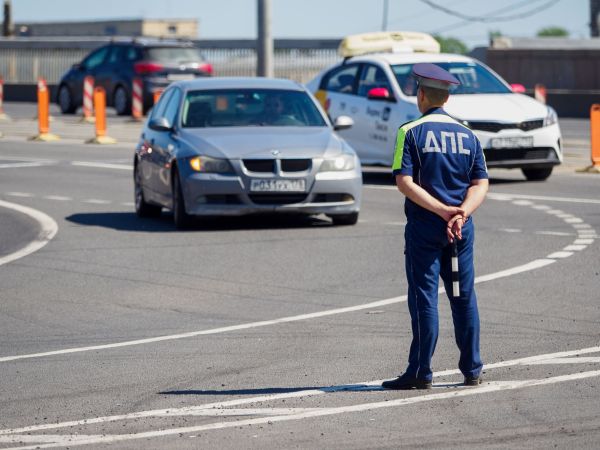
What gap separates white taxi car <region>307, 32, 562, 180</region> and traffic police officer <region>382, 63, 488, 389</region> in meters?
11.8

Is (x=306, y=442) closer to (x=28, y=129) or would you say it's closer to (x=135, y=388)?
(x=135, y=388)

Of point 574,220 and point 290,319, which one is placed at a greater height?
point 290,319

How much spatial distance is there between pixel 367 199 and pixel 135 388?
11.0m

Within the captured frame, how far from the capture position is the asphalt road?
7.12 meters

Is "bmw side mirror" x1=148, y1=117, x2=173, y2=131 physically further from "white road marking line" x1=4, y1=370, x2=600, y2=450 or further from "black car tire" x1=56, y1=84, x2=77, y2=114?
"black car tire" x1=56, y1=84, x2=77, y2=114

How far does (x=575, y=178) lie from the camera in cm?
2150

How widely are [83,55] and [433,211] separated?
45.4m

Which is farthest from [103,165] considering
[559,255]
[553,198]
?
[559,255]

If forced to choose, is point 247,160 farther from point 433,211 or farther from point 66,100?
point 66,100

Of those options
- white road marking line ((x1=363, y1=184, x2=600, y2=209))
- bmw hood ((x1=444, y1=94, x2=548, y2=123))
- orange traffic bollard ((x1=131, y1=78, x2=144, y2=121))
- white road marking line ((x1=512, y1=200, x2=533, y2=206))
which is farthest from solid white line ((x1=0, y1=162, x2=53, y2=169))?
orange traffic bollard ((x1=131, y1=78, x2=144, y2=121))

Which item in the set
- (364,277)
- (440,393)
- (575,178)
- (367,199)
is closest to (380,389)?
(440,393)

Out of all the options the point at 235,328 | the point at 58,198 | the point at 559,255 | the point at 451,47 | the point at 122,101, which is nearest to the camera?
the point at 235,328

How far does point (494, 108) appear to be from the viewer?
2031cm

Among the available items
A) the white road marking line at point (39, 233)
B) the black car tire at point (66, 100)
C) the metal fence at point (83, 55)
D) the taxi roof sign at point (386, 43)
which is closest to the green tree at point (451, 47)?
the metal fence at point (83, 55)
